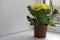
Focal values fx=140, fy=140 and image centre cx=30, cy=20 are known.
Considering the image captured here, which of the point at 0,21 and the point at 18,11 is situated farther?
the point at 18,11

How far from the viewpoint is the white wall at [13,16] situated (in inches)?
43.3

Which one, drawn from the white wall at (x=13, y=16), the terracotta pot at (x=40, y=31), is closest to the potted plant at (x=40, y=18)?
the terracotta pot at (x=40, y=31)

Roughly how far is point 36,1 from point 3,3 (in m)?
0.42

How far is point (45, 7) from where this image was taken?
106cm

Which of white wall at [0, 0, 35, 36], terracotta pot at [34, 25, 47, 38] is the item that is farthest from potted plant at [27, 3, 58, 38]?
white wall at [0, 0, 35, 36]

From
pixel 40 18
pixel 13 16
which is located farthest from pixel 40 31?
pixel 13 16

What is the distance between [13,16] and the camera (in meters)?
1.18

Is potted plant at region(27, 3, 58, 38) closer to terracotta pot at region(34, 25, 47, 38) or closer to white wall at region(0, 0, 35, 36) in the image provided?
terracotta pot at region(34, 25, 47, 38)

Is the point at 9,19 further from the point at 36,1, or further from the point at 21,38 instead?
the point at 36,1

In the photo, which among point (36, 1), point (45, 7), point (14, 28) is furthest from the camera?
point (36, 1)

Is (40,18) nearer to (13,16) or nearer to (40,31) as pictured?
(40,31)

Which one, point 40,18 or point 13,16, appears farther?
point 13,16

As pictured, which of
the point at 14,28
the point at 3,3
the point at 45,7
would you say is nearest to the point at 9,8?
the point at 3,3

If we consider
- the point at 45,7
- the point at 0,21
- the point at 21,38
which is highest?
the point at 45,7
